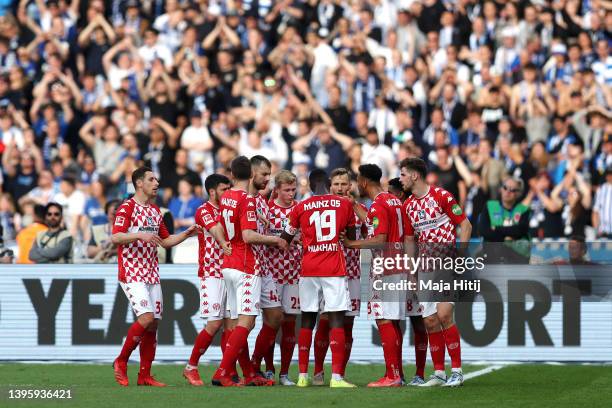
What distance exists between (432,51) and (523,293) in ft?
27.3

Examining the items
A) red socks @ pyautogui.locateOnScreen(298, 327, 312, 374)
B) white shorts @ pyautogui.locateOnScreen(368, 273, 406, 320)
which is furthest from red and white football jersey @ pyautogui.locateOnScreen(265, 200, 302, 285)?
white shorts @ pyautogui.locateOnScreen(368, 273, 406, 320)

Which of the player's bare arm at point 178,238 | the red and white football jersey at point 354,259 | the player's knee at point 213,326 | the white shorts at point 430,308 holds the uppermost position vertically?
the player's bare arm at point 178,238

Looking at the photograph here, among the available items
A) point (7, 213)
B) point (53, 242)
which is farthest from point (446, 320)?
point (7, 213)

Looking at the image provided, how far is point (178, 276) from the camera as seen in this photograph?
17.6 metres

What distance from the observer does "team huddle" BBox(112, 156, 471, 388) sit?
14.0 m

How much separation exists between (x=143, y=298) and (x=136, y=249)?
Answer: 0.52 metres

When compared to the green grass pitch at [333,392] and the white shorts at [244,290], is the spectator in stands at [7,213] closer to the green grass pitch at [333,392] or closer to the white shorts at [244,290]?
the green grass pitch at [333,392]

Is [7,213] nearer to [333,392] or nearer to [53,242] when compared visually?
[53,242]

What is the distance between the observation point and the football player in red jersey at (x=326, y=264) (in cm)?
1398

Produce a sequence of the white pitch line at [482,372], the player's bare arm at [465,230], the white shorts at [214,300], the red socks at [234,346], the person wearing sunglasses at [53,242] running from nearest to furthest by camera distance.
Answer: the player's bare arm at [465,230], the red socks at [234,346], the white shorts at [214,300], the white pitch line at [482,372], the person wearing sunglasses at [53,242]

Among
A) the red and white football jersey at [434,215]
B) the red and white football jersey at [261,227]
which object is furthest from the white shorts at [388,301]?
the red and white football jersey at [261,227]

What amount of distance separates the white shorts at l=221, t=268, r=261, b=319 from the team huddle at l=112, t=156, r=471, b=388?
1cm

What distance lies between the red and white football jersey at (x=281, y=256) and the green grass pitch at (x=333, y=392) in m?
1.27

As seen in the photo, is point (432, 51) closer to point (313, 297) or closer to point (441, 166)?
point (441, 166)
